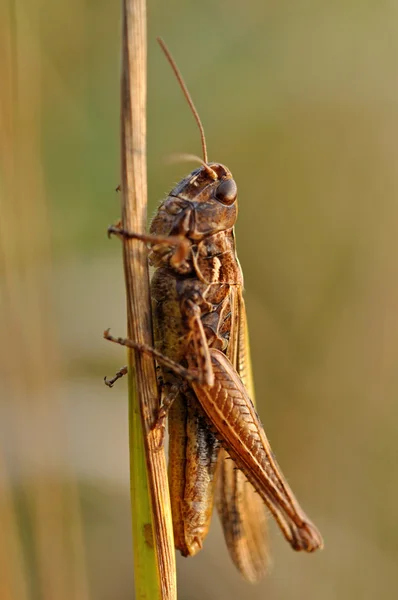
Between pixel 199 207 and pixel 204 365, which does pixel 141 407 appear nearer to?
pixel 204 365

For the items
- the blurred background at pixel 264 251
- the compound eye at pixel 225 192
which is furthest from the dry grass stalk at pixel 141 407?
the blurred background at pixel 264 251

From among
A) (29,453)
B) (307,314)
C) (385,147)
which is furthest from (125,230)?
(385,147)

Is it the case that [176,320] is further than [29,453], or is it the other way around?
[29,453]

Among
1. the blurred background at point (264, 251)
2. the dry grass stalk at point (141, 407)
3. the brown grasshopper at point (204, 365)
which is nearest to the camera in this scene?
the dry grass stalk at point (141, 407)

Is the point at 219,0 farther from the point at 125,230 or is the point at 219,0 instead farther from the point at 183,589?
the point at 183,589

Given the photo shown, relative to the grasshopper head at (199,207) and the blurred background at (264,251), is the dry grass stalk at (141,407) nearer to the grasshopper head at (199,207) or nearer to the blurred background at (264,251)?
the grasshopper head at (199,207)
